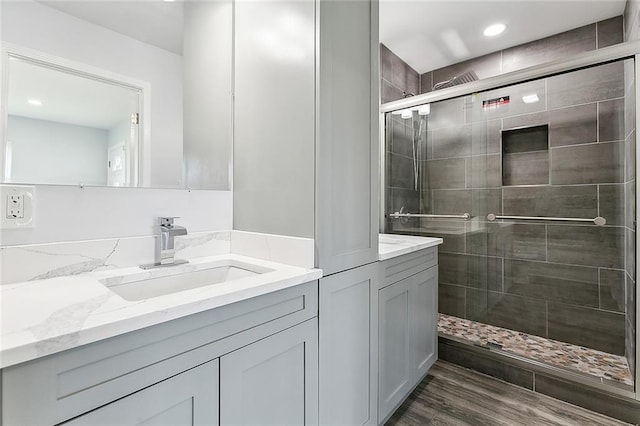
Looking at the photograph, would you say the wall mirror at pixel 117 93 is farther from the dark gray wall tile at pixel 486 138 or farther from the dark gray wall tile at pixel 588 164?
the dark gray wall tile at pixel 588 164

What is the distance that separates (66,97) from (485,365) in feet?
8.81

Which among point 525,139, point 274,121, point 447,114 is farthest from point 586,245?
point 274,121

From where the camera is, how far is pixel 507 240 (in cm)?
259

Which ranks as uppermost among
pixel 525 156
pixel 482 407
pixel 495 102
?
pixel 495 102

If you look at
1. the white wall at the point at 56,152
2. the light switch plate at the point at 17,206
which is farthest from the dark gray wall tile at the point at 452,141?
the light switch plate at the point at 17,206

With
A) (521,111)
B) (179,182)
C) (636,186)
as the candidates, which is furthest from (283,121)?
(521,111)

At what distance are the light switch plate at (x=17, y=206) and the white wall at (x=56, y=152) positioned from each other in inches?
1.3

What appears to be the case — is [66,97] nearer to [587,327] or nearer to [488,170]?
[488,170]

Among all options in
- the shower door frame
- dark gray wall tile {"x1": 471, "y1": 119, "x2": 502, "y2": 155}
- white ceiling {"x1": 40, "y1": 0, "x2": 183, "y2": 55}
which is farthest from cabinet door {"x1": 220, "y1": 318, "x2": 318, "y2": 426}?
dark gray wall tile {"x1": 471, "y1": 119, "x2": 502, "y2": 155}

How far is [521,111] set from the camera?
8.31 ft

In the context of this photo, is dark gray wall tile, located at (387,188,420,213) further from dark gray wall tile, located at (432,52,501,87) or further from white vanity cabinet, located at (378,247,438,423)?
dark gray wall tile, located at (432,52,501,87)

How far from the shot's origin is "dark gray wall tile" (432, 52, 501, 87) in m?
2.73

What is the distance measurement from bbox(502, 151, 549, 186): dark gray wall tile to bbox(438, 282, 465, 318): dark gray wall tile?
3.45 ft

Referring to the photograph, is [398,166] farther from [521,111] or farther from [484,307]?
[484,307]
